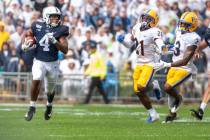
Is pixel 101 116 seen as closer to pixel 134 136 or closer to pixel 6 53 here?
pixel 134 136

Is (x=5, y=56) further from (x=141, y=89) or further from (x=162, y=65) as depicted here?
(x=162, y=65)

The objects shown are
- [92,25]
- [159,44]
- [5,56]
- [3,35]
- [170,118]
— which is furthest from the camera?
[92,25]

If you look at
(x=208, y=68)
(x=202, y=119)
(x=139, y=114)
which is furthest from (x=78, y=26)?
(x=202, y=119)

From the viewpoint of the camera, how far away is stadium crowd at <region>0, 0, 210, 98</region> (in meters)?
22.5

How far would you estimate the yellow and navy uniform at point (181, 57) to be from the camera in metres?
14.6

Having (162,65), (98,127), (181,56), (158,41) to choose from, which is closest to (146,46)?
(158,41)

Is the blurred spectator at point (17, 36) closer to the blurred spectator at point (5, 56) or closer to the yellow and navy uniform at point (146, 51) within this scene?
the blurred spectator at point (5, 56)

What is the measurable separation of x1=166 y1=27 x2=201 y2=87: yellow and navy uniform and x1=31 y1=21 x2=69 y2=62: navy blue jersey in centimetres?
205

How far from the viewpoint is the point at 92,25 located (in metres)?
24.0

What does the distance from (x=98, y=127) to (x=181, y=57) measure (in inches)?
98.2

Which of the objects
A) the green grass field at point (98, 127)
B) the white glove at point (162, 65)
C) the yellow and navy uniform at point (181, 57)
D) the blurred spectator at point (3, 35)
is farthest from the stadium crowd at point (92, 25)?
the white glove at point (162, 65)

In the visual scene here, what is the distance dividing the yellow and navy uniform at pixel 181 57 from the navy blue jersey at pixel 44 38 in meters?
2.05

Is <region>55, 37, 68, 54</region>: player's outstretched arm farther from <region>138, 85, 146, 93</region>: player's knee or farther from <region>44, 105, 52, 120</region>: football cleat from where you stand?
<region>138, 85, 146, 93</region>: player's knee

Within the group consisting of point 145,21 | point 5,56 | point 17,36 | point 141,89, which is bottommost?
point 5,56
